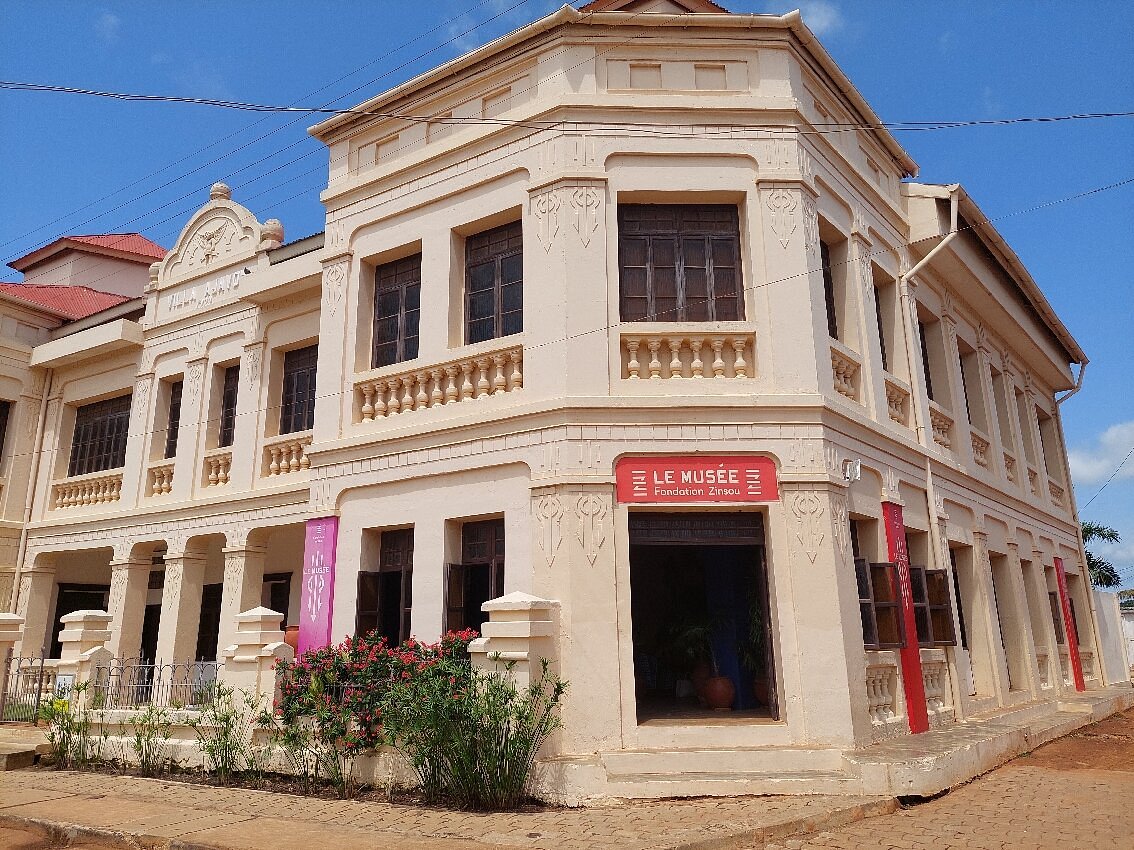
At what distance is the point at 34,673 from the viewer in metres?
12.3

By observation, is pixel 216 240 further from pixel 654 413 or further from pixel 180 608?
pixel 654 413

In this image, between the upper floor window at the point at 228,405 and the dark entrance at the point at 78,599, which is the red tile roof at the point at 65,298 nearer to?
the upper floor window at the point at 228,405

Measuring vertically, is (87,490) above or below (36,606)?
above

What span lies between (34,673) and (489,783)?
351 inches

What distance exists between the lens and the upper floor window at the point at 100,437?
15.0 meters

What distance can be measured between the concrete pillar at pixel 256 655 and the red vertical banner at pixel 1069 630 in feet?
44.1

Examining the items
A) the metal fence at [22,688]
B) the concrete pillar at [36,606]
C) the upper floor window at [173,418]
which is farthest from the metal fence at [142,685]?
the concrete pillar at [36,606]

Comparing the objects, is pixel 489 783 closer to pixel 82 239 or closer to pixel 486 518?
pixel 486 518

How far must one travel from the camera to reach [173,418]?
47.1ft

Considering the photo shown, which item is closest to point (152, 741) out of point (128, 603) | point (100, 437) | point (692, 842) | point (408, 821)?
point (408, 821)

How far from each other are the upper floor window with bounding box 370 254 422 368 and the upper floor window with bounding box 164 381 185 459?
5422 mm

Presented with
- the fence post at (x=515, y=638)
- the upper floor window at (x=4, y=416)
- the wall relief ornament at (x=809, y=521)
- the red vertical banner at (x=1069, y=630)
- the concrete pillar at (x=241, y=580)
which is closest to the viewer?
the fence post at (x=515, y=638)

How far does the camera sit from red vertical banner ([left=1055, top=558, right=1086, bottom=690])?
49.5 feet

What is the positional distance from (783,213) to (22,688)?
12.0 meters
